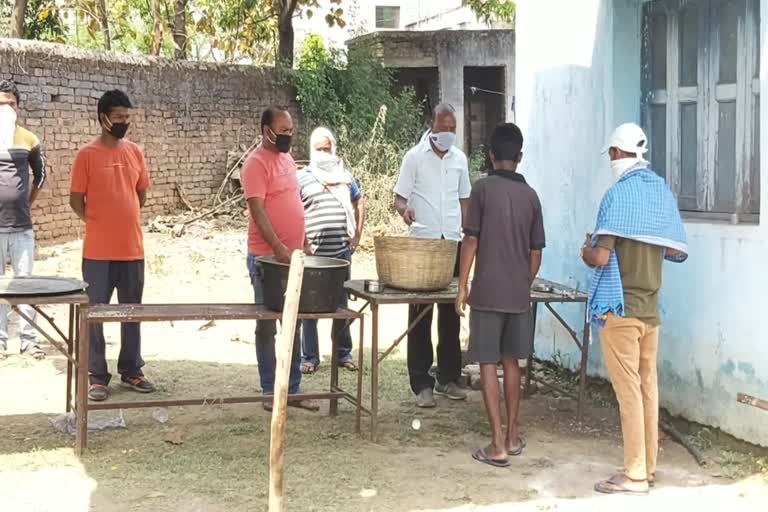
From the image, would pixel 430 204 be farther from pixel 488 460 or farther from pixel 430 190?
pixel 488 460

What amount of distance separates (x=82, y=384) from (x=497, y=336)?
88.2 inches

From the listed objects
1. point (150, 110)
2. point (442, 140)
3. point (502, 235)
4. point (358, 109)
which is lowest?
point (502, 235)

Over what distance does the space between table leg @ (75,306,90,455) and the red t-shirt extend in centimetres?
125

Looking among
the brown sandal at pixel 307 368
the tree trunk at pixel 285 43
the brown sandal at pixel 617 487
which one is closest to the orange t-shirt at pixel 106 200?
the brown sandal at pixel 307 368

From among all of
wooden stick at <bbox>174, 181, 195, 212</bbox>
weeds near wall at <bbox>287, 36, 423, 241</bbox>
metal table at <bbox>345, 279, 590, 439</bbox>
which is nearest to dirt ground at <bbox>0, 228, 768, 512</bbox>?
metal table at <bbox>345, 279, 590, 439</bbox>

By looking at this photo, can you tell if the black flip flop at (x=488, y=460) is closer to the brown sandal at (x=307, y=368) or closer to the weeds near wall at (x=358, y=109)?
the brown sandal at (x=307, y=368)

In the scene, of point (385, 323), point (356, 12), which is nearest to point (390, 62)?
point (356, 12)

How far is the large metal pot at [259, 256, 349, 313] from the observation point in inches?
214

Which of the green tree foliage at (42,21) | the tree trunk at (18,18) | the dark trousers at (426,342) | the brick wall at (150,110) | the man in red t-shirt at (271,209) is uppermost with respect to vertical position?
the green tree foliage at (42,21)

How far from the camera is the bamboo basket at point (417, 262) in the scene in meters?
5.71

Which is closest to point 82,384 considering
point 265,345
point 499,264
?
point 265,345

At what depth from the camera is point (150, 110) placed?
14.8m

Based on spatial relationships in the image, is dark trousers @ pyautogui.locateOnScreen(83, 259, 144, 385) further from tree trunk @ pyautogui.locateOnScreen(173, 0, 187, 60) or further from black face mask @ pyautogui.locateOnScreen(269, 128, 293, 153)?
tree trunk @ pyautogui.locateOnScreen(173, 0, 187, 60)

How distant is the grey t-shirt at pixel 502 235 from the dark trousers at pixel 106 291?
2.42 metres
